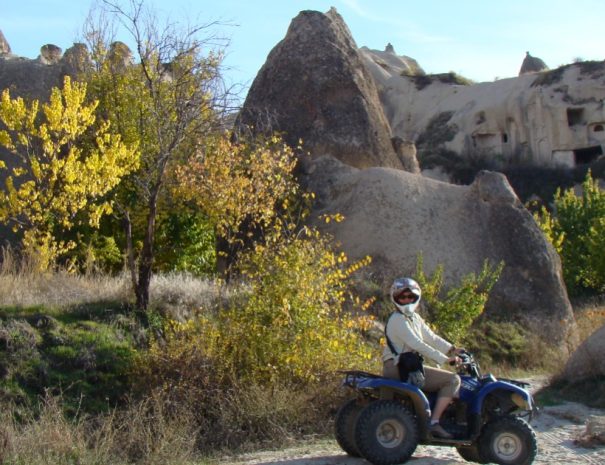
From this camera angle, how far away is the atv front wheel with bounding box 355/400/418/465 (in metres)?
8.20

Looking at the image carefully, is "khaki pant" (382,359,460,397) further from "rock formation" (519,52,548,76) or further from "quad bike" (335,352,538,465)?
"rock formation" (519,52,548,76)

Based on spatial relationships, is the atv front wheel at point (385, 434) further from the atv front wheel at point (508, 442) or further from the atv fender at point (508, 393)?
the atv front wheel at point (508, 442)

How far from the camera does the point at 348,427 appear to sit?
8.63 metres

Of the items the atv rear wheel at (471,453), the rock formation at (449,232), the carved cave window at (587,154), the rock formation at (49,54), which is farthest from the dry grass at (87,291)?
the carved cave window at (587,154)

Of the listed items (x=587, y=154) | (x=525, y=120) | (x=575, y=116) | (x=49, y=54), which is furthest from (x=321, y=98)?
(x=587, y=154)

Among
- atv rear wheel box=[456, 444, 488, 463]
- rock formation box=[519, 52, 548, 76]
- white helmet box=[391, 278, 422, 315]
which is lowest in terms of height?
atv rear wheel box=[456, 444, 488, 463]

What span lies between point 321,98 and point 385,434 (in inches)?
533

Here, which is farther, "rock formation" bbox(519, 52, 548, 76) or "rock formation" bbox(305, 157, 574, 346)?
"rock formation" bbox(519, 52, 548, 76)

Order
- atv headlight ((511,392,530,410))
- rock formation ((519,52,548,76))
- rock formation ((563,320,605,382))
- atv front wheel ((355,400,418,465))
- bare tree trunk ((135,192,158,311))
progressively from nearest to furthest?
atv front wheel ((355,400,418,465)) < atv headlight ((511,392,530,410)) < rock formation ((563,320,605,382)) < bare tree trunk ((135,192,158,311)) < rock formation ((519,52,548,76))

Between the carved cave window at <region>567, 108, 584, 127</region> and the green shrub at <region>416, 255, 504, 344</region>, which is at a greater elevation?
the carved cave window at <region>567, 108, 584, 127</region>

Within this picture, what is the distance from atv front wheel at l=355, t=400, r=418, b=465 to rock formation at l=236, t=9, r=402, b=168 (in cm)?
1232

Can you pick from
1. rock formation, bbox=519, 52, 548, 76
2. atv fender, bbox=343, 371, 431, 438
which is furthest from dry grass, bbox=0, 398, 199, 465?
rock formation, bbox=519, 52, 548, 76

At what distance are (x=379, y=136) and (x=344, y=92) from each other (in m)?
1.32

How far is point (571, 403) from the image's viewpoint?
42.3 feet
